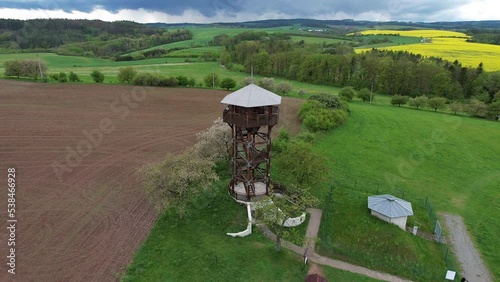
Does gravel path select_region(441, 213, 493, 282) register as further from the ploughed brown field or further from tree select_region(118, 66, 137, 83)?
tree select_region(118, 66, 137, 83)

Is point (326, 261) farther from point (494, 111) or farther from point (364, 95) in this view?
point (364, 95)

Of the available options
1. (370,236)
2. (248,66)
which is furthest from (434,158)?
(248,66)

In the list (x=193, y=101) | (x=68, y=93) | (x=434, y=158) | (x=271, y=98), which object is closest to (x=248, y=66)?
(x=193, y=101)

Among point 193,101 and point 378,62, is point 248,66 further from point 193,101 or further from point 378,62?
point 193,101

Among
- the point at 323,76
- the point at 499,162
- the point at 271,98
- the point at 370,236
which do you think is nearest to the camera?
the point at 370,236

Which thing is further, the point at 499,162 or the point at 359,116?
the point at 359,116

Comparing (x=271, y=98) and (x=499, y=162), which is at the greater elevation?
(x=271, y=98)

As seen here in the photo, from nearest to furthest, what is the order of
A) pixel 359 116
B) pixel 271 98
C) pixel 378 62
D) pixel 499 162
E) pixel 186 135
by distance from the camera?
pixel 271 98
pixel 499 162
pixel 186 135
pixel 359 116
pixel 378 62

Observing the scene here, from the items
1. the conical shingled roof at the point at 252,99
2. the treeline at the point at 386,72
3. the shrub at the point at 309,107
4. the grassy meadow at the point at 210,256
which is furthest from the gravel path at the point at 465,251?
the treeline at the point at 386,72
